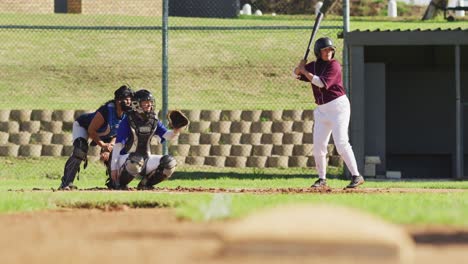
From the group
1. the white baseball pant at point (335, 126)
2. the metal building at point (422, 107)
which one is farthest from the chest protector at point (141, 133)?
the metal building at point (422, 107)

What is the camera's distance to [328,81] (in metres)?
15.3

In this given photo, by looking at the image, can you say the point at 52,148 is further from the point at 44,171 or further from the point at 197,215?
the point at 197,215

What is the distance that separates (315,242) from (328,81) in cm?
787

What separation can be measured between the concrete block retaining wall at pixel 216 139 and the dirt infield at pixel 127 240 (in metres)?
9.67

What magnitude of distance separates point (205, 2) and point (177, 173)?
58.6ft

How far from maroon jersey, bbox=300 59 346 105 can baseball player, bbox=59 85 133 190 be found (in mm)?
2317

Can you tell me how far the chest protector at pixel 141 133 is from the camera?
50.8ft

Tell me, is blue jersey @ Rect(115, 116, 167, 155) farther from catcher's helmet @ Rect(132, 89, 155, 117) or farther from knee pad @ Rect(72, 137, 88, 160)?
knee pad @ Rect(72, 137, 88, 160)

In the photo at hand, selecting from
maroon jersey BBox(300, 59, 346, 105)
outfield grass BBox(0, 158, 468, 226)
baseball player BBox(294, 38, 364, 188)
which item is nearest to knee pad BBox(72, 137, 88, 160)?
outfield grass BBox(0, 158, 468, 226)

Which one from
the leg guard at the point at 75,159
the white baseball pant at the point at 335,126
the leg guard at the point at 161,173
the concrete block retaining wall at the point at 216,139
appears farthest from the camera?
the concrete block retaining wall at the point at 216,139

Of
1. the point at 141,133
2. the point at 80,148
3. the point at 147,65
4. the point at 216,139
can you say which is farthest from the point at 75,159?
the point at 147,65

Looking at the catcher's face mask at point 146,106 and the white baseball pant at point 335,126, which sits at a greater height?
the catcher's face mask at point 146,106

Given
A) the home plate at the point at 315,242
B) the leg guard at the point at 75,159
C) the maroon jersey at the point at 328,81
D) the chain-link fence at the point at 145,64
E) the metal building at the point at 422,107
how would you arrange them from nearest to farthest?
the home plate at the point at 315,242
the maroon jersey at the point at 328,81
the leg guard at the point at 75,159
the metal building at the point at 422,107
the chain-link fence at the point at 145,64

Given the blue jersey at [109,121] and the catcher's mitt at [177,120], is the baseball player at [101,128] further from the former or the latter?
the catcher's mitt at [177,120]
